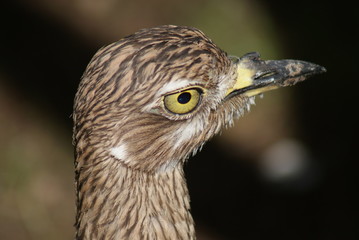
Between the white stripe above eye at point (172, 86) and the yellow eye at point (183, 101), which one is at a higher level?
the white stripe above eye at point (172, 86)

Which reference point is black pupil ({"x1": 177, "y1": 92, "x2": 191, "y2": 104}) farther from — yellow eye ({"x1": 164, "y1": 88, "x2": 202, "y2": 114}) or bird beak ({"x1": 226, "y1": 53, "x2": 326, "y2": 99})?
bird beak ({"x1": 226, "y1": 53, "x2": 326, "y2": 99})

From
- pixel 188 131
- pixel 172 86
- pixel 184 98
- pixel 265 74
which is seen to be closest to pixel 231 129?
pixel 265 74

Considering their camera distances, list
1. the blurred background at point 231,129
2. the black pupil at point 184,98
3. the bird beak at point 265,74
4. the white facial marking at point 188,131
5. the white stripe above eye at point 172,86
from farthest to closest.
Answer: the blurred background at point 231,129 < the bird beak at point 265,74 < the white facial marking at point 188,131 < the black pupil at point 184,98 < the white stripe above eye at point 172,86

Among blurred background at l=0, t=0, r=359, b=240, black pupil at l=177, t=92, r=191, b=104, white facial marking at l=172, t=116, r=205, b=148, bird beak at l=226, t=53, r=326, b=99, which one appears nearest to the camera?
black pupil at l=177, t=92, r=191, b=104

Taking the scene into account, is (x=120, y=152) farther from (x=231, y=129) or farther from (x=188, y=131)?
(x=231, y=129)

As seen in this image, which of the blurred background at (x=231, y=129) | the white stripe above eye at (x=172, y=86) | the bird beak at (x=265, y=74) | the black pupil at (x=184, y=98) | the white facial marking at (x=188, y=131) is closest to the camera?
the white stripe above eye at (x=172, y=86)

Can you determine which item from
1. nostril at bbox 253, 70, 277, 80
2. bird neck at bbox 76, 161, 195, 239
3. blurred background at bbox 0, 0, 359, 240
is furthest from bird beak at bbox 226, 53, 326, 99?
blurred background at bbox 0, 0, 359, 240

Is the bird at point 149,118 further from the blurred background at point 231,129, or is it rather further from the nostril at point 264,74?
the blurred background at point 231,129

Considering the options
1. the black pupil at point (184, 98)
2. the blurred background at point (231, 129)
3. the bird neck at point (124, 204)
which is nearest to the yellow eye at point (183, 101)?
the black pupil at point (184, 98)
